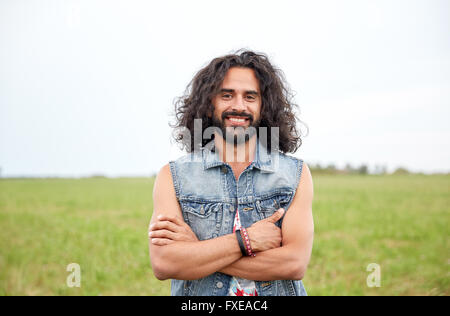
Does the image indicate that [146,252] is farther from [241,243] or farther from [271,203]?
[241,243]

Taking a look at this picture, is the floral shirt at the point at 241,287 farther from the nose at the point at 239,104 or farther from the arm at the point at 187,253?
the nose at the point at 239,104

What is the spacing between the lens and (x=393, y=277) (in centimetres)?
730

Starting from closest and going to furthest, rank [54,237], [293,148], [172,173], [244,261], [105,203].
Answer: [244,261] → [172,173] → [293,148] → [54,237] → [105,203]

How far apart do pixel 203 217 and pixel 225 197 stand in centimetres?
22

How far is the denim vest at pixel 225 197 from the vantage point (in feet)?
8.48

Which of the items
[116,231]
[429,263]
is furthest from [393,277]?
[116,231]

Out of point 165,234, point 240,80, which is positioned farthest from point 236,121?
point 165,234

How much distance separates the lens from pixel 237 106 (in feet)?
8.75

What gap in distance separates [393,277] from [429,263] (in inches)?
59.5

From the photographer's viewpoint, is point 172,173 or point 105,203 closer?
point 172,173

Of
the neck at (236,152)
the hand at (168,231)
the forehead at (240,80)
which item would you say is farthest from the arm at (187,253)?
the forehead at (240,80)
